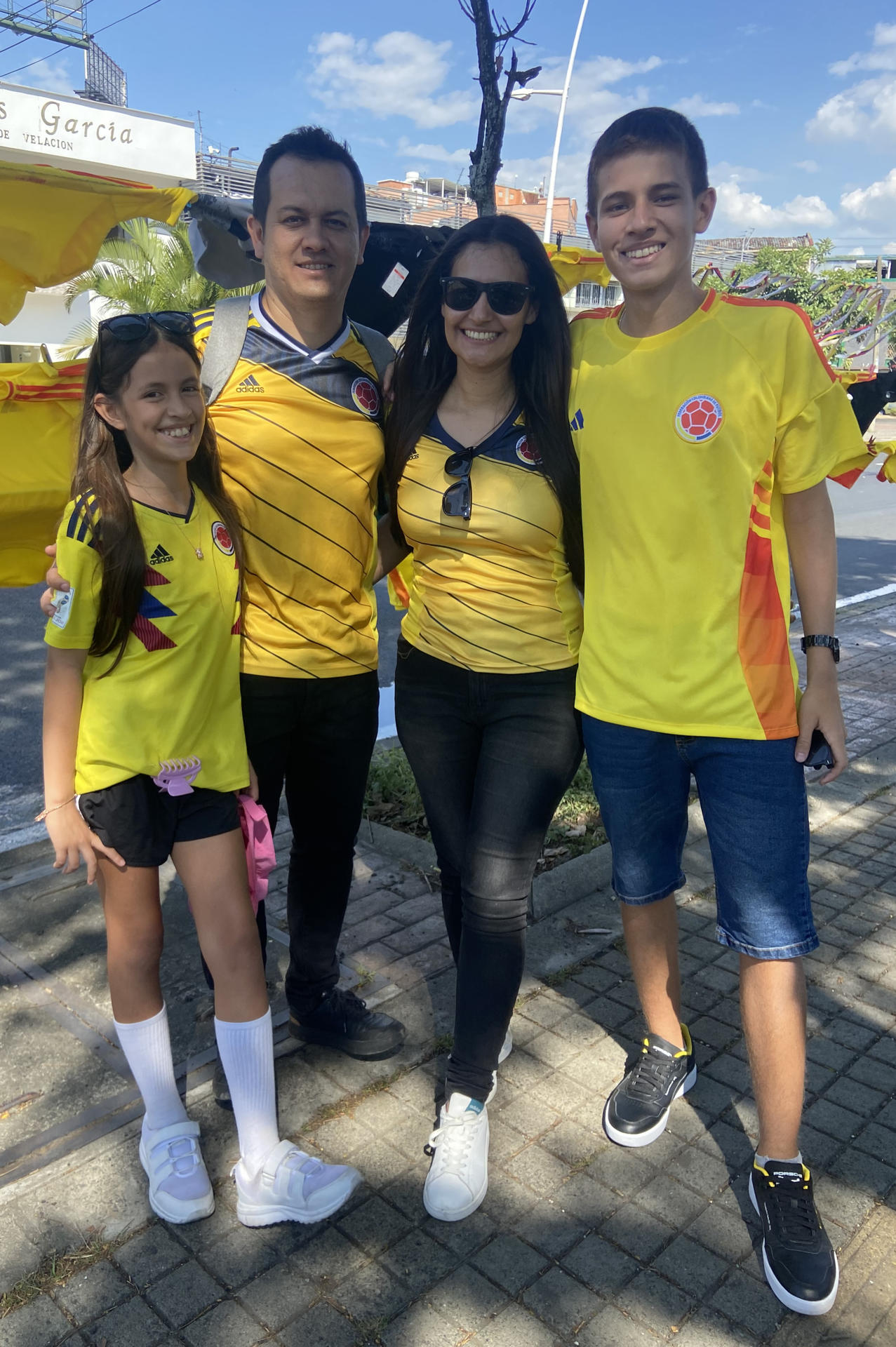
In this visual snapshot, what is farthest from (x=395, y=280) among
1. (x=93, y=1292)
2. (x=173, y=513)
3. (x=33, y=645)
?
(x=33, y=645)

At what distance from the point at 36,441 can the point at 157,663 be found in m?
0.77

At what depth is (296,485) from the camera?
2.46m

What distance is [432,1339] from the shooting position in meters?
2.02

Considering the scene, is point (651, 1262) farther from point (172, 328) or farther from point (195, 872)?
point (172, 328)

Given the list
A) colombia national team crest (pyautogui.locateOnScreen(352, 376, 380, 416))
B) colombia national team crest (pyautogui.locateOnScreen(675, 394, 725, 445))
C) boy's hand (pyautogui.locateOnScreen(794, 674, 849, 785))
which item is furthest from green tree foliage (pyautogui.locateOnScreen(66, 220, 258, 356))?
boy's hand (pyautogui.locateOnScreen(794, 674, 849, 785))

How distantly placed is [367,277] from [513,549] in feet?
5.92

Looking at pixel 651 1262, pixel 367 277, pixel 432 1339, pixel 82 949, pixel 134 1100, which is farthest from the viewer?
pixel 367 277

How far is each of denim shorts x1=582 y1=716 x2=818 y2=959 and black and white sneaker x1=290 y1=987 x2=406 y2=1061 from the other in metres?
0.98

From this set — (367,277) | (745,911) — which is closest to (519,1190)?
(745,911)

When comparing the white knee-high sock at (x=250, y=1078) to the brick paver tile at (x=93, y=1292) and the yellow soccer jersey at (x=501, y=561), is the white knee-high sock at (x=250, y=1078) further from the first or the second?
the yellow soccer jersey at (x=501, y=561)

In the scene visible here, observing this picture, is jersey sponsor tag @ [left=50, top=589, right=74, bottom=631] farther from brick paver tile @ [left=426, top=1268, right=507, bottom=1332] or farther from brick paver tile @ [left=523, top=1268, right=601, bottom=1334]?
brick paver tile @ [left=523, top=1268, right=601, bottom=1334]

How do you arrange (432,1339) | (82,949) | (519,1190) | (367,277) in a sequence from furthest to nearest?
1. (367,277)
2. (82,949)
3. (519,1190)
4. (432,1339)

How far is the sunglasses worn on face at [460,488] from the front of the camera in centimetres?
245

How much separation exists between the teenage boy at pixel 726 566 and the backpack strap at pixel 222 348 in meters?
0.84
